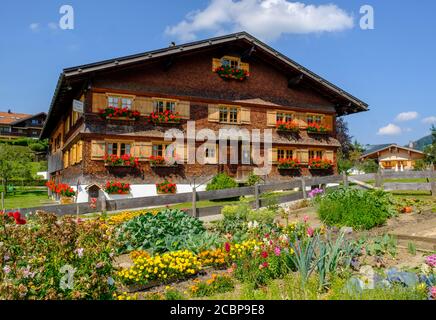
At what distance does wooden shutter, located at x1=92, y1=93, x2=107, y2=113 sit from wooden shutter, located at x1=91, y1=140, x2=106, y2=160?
61.4 inches

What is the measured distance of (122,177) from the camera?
62.3 ft

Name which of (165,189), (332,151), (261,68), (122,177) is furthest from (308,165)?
(122,177)

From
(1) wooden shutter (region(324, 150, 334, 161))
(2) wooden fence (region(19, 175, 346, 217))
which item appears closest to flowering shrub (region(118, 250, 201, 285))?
(2) wooden fence (region(19, 175, 346, 217))

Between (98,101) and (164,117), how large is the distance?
11.0 ft

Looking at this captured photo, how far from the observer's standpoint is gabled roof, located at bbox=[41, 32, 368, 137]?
17766 mm

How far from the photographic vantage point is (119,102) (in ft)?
63.2

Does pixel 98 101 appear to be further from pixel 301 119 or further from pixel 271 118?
pixel 301 119

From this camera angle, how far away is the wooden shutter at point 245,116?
73.5 feet

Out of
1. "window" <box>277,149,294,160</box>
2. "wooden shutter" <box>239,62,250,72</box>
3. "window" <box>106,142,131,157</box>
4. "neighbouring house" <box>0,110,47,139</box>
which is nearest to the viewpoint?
"window" <box>106,142,131,157</box>

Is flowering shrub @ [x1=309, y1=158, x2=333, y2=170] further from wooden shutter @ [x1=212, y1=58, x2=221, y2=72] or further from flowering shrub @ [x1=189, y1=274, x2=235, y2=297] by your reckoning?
flowering shrub @ [x1=189, y1=274, x2=235, y2=297]

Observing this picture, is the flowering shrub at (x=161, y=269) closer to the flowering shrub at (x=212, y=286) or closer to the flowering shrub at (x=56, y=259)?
the flowering shrub at (x=212, y=286)

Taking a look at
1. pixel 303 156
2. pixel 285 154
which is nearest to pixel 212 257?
pixel 285 154

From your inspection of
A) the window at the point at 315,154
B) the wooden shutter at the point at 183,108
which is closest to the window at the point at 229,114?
the wooden shutter at the point at 183,108

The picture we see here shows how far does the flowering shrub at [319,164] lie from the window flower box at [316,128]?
1799 mm
